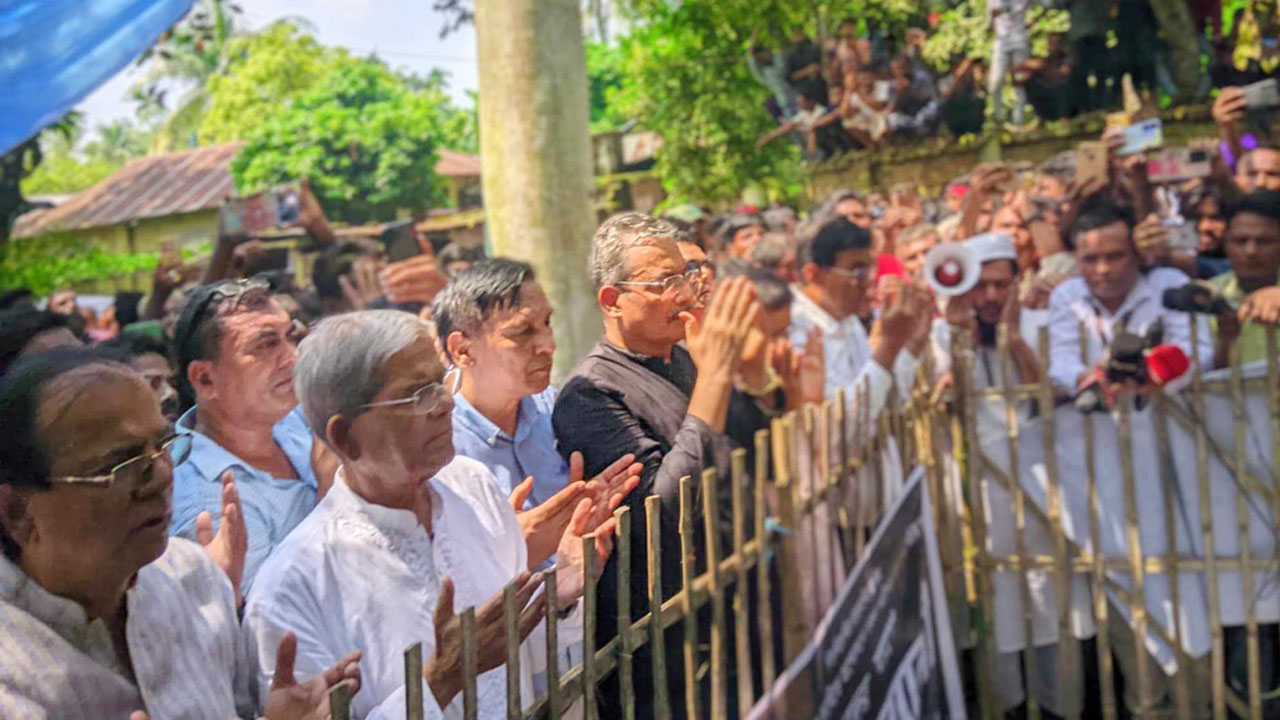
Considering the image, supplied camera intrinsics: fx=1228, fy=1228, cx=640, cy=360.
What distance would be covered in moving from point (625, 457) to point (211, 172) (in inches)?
1192

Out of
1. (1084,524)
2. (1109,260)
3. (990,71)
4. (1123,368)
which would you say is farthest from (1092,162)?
(990,71)

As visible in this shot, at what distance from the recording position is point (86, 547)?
105 cm

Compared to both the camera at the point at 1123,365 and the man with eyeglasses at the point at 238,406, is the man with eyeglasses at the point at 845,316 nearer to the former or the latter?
the camera at the point at 1123,365

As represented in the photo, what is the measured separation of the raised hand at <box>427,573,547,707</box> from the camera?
1.20 m

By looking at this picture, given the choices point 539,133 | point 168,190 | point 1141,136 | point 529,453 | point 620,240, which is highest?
point 168,190

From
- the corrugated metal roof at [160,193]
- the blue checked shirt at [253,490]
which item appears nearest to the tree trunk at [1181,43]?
the blue checked shirt at [253,490]

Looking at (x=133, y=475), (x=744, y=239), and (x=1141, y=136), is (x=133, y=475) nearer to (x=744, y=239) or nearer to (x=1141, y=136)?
(x=744, y=239)

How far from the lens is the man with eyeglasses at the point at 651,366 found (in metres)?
1.32

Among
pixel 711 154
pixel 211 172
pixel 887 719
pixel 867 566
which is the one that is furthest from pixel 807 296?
pixel 211 172

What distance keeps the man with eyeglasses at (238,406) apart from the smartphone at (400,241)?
1.92 ft

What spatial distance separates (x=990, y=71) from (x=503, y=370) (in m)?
10.9

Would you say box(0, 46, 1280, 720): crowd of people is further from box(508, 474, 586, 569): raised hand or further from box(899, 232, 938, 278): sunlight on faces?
box(899, 232, 938, 278): sunlight on faces

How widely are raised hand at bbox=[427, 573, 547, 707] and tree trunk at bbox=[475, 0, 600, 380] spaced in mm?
633

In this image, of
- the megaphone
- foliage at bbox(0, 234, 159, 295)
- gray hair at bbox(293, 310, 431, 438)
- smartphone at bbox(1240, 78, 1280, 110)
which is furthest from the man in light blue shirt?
foliage at bbox(0, 234, 159, 295)
